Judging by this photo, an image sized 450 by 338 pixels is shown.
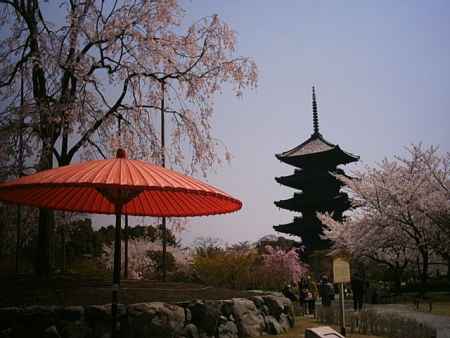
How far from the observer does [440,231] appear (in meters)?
21.3

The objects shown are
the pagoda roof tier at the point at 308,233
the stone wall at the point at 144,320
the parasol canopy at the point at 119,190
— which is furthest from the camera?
the pagoda roof tier at the point at 308,233

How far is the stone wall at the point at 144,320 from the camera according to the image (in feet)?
23.2

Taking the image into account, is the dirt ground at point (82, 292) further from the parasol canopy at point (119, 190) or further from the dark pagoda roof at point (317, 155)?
the dark pagoda roof at point (317, 155)

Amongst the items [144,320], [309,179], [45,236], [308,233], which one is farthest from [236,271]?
[309,179]

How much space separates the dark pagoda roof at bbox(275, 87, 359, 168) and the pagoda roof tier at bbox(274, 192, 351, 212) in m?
2.97

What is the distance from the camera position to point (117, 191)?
19.3 feet

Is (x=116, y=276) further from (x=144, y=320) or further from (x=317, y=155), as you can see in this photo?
(x=317, y=155)

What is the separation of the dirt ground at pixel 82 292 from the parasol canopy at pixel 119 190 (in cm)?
201

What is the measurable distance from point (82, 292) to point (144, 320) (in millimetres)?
1412

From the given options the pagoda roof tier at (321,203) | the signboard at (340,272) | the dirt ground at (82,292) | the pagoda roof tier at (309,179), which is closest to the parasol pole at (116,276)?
the dirt ground at (82,292)

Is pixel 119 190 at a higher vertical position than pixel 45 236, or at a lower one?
higher

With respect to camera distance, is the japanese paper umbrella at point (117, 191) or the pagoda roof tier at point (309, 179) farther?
the pagoda roof tier at point (309, 179)

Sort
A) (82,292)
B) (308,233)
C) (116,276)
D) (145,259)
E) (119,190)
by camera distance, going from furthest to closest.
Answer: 1. (308,233)
2. (145,259)
3. (82,292)
4. (119,190)
5. (116,276)

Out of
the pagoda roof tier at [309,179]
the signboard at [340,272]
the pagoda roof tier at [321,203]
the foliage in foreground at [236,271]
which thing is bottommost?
the foliage in foreground at [236,271]
